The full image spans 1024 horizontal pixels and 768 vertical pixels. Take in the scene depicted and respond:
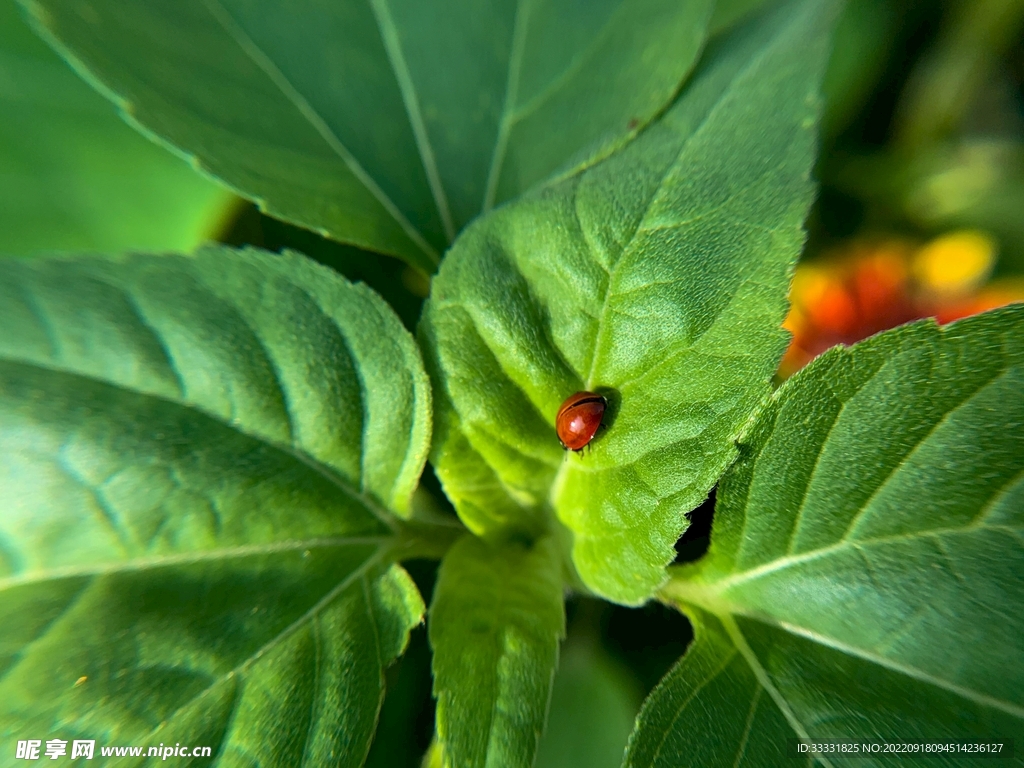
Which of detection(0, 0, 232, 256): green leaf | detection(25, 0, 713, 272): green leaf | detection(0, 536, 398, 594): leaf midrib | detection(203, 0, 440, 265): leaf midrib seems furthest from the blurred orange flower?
detection(0, 0, 232, 256): green leaf

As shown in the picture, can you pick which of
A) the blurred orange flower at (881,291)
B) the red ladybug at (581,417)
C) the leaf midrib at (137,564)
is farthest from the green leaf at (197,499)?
the blurred orange flower at (881,291)

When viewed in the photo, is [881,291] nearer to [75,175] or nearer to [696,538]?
[696,538]

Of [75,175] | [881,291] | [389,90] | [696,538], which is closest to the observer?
[696,538]

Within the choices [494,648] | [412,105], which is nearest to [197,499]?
[494,648]

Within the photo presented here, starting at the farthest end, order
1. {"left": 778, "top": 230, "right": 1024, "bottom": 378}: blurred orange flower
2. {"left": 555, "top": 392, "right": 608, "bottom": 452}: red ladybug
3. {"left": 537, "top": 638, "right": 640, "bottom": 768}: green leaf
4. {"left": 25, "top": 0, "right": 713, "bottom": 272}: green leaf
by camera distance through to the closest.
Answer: {"left": 778, "top": 230, "right": 1024, "bottom": 378}: blurred orange flower < {"left": 537, "top": 638, "right": 640, "bottom": 768}: green leaf < {"left": 25, "top": 0, "right": 713, "bottom": 272}: green leaf < {"left": 555, "top": 392, "right": 608, "bottom": 452}: red ladybug

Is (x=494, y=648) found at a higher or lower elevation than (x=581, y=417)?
lower

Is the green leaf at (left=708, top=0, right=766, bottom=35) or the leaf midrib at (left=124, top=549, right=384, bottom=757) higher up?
the green leaf at (left=708, top=0, right=766, bottom=35)

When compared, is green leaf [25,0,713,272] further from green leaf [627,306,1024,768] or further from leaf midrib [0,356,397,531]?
green leaf [627,306,1024,768]
